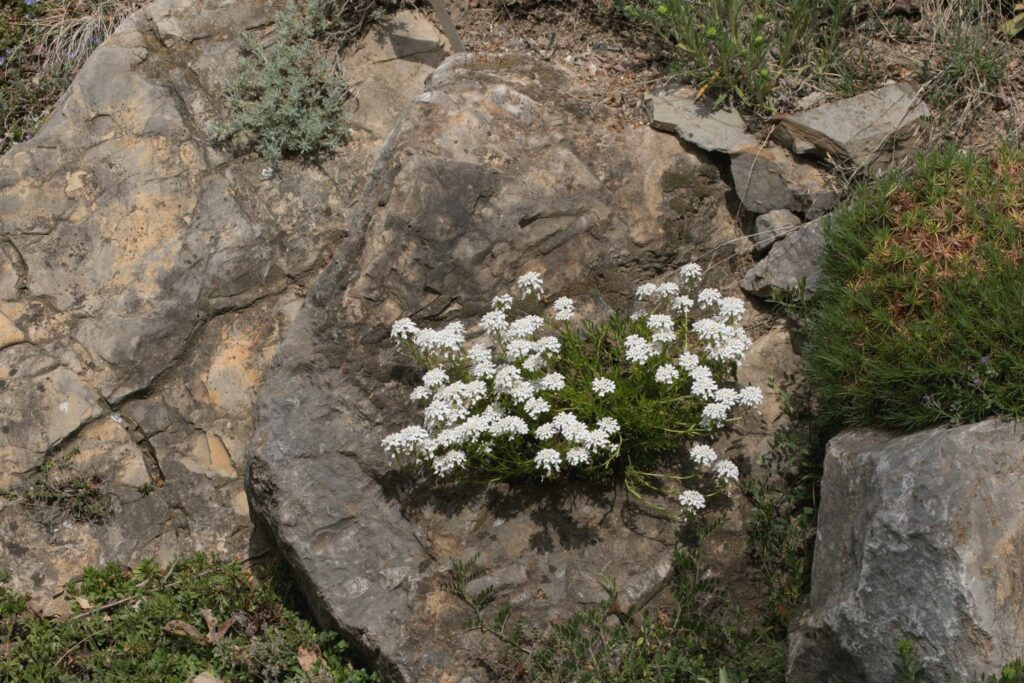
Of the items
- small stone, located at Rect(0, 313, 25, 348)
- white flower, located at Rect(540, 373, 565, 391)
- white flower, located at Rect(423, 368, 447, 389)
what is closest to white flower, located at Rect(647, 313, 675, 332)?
white flower, located at Rect(540, 373, 565, 391)

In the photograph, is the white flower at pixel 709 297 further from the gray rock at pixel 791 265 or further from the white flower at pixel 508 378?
the white flower at pixel 508 378

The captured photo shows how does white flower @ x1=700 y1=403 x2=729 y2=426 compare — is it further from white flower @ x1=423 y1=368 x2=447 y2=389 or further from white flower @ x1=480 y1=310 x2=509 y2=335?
white flower @ x1=423 y1=368 x2=447 y2=389

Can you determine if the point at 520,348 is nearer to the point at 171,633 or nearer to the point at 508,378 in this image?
the point at 508,378

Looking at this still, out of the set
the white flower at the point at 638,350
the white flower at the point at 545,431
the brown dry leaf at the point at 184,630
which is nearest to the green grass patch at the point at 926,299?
the white flower at the point at 638,350

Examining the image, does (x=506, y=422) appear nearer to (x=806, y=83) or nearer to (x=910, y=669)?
(x=910, y=669)

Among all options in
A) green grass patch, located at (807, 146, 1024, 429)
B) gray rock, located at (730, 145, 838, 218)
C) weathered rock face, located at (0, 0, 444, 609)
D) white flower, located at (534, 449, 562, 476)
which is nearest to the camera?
green grass patch, located at (807, 146, 1024, 429)

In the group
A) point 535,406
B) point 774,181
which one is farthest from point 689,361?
point 774,181
